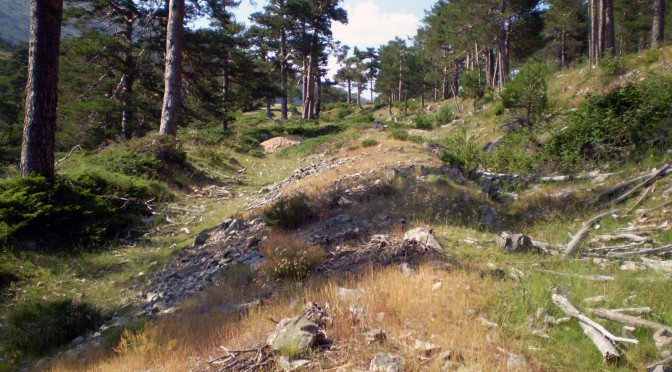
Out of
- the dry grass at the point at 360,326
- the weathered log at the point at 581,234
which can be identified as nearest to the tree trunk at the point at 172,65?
the dry grass at the point at 360,326

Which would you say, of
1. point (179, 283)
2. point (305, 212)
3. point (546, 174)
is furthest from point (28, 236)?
point (546, 174)

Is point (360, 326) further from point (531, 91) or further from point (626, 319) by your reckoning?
point (531, 91)

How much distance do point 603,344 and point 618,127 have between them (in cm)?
840

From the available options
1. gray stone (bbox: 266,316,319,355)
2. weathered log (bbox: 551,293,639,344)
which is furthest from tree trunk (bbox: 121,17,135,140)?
weathered log (bbox: 551,293,639,344)

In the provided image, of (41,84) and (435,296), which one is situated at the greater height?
(41,84)

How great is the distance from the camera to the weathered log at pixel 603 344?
2.87 metres

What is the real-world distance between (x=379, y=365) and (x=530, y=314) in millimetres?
1493

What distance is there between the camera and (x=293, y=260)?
540cm

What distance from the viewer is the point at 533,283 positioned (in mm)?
4188

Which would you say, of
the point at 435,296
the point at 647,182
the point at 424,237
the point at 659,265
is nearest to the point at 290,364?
the point at 435,296

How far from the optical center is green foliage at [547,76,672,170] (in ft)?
29.8

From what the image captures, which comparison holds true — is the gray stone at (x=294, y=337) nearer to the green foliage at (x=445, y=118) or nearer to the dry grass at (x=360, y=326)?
the dry grass at (x=360, y=326)

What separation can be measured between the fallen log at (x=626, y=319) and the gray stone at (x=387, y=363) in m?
1.74

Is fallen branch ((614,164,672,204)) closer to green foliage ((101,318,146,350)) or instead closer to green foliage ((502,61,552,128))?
green foliage ((502,61,552,128))
